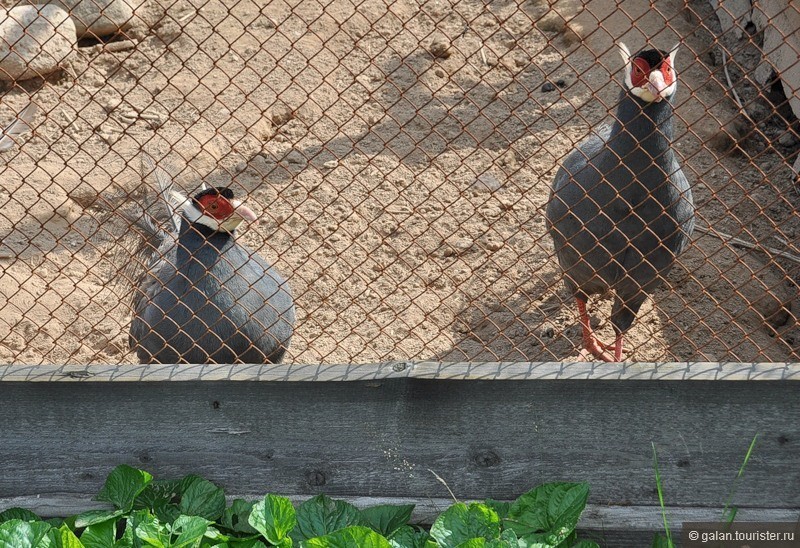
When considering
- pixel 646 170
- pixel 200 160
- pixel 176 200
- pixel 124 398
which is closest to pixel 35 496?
pixel 124 398

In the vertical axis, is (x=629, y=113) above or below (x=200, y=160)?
above

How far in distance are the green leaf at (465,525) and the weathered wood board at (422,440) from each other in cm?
18

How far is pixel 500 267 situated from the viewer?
496 cm

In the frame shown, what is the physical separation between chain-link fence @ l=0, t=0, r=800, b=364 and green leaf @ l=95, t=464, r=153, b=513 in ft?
1.90

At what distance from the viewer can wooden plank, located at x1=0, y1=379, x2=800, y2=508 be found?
2748 millimetres

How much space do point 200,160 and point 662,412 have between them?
3.81 m

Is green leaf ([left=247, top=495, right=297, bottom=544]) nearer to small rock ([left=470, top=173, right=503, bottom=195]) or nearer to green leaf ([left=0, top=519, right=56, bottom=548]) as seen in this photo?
green leaf ([left=0, top=519, right=56, bottom=548])

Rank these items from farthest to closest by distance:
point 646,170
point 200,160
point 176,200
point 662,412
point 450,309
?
1. point 200,160
2. point 450,309
3. point 176,200
4. point 646,170
5. point 662,412

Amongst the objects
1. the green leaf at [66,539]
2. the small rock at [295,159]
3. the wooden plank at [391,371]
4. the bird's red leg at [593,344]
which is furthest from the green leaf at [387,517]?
the small rock at [295,159]

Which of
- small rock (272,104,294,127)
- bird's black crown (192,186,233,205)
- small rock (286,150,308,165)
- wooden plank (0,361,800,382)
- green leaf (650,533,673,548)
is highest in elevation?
bird's black crown (192,186,233,205)

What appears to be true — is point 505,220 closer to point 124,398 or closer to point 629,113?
point 629,113

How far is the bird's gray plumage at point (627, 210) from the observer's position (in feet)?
12.8

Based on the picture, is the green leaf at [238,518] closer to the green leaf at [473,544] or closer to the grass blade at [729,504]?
the green leaf at [473,544]

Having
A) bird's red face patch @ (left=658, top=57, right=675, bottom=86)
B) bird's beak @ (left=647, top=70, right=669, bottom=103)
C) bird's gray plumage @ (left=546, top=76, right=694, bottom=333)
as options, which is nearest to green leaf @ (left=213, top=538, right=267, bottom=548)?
bird's gray plumage @ (left=546, top=76, right=694, bottom=333)
